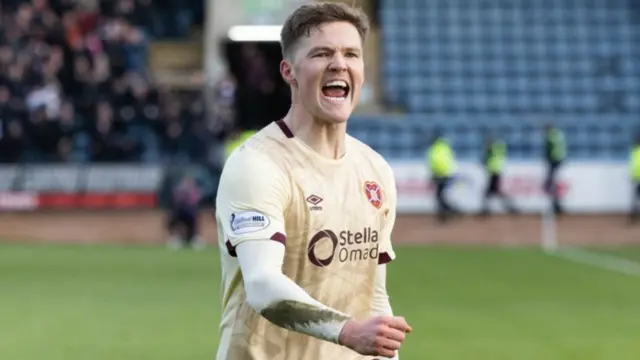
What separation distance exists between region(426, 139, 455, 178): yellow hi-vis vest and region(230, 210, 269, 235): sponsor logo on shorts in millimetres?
28521

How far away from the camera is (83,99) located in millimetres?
34500

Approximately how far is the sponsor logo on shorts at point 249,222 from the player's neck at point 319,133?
40 centimetres

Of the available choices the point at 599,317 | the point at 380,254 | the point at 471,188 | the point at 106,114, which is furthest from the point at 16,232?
the point at 380,254

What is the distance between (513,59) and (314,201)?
36.1 metres

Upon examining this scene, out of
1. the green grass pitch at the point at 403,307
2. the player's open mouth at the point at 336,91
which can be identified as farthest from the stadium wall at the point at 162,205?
the player's open mouth at the point at 336,91

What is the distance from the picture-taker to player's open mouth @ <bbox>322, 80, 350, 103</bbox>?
4.65 meters

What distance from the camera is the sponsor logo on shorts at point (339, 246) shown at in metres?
4.72

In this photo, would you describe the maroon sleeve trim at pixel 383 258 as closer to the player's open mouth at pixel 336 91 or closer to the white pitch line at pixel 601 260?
the player's open mouth at pixel 336 91

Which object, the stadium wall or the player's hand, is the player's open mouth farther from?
the stadium wall

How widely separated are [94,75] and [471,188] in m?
9.80

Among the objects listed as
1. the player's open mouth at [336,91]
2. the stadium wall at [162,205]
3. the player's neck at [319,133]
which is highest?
the stadium wall at [162,205]

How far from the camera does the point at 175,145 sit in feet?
112

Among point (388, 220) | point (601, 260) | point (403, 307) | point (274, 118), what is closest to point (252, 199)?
point (388, 220)

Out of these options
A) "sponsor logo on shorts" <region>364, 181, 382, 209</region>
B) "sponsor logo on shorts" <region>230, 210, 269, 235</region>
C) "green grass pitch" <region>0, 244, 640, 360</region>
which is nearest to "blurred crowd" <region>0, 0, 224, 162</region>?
"green grass pitch" <region>0, 244, 640, 360</region>
